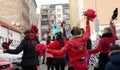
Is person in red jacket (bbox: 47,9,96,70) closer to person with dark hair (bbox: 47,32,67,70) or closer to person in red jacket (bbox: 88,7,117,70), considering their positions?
person in red jacket (bbox: 88,7,117,70)

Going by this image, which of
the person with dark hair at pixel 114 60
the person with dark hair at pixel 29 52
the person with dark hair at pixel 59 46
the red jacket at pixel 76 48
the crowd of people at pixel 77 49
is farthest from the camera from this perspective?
the person with dark hair at pixel 59 46

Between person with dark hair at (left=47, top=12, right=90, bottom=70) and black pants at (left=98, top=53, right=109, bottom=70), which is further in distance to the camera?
black pants at (left=98, top=53, right=109, bottom=70)

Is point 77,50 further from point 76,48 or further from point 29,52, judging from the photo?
point 29,52

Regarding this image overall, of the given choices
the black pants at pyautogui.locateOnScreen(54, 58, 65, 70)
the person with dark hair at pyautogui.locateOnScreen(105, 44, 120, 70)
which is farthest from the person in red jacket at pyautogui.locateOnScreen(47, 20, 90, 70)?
the black pants at pyautogui.locateOnScreen(54, 58, 65, 70)

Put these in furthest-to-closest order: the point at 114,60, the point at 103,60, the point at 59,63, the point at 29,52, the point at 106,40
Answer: the point at 59,63 < the point at 29,52 < the point at 103,60 < the point at 106,40 < the point at 114,60

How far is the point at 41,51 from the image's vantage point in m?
9.28

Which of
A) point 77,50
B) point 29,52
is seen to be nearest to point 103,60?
point 77,50

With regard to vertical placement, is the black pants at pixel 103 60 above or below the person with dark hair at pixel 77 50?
below

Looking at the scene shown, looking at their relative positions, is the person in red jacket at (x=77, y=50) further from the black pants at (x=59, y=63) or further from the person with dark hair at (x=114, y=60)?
the black pants at (x=59, y=63)

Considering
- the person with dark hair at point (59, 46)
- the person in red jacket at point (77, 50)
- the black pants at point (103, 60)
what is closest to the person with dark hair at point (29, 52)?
the black pants at point (103, 60)

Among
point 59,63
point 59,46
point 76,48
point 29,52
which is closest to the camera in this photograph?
point 76,48

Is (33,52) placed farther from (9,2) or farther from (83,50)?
(9,2)

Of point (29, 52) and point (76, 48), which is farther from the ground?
point (76, 48)

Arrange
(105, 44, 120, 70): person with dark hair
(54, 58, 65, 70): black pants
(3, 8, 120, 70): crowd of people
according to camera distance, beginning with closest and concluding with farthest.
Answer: (105, 44, 120, 70): person with dark hair, (3, 8, 120, 70): crowd of people, (54, 58, 65, 70): black pants
